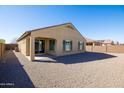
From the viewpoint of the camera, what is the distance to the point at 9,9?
7516 mm

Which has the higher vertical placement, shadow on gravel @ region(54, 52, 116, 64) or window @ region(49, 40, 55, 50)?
window @ region(49, 40, 55, 50)

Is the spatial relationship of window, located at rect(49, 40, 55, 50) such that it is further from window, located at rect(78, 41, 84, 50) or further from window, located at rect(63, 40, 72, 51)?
window, located at rect(78, 41, 84, 50)

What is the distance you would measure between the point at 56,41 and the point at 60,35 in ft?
3.28

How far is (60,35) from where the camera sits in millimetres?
14906

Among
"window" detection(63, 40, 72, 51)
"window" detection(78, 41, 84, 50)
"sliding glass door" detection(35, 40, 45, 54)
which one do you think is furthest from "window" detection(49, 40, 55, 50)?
"window" detection(78, 41, 84, 50)

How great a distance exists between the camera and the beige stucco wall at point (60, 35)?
12383mm

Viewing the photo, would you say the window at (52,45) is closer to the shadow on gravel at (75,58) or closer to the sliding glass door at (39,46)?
the sliding glass door at (39,46)

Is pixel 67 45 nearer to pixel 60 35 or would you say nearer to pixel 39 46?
pixel 60 35

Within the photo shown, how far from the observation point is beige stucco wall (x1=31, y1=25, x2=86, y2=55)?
488 inches

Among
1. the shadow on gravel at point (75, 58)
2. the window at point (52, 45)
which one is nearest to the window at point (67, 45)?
the window at point (52, 45)

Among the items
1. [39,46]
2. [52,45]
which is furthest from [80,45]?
[39,46]
